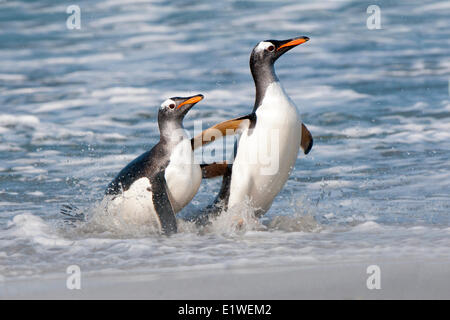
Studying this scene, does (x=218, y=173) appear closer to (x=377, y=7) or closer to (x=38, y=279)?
(x=38, y=279)

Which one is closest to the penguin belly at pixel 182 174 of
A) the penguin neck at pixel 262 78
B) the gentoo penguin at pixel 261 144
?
the gentoo penguin at pixel 261 144

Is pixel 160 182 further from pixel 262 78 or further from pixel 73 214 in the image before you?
pixel 262 78

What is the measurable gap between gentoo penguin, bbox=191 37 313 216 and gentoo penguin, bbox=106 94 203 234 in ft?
0.53

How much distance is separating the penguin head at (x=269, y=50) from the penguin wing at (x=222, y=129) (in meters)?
0.40

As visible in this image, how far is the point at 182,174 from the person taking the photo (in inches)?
204

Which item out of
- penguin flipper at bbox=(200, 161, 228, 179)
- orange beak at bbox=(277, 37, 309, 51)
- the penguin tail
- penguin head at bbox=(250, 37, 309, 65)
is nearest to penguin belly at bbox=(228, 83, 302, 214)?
penguin flipper at bbox=(200, 161, 228, 179)

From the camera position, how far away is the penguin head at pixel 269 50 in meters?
5.48

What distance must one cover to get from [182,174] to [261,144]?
0.53 m

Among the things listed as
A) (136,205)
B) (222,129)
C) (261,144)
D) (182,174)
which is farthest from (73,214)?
(261,144)

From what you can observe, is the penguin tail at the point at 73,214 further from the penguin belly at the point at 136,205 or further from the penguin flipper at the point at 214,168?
the penguin flipper at the point at 214,168

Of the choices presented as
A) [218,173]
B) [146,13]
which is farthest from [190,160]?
[146,13]

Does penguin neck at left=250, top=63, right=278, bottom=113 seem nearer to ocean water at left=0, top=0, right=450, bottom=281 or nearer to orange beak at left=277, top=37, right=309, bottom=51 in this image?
orange beak at left=277, top=37, right=309, bottom=51

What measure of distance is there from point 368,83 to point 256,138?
620 cm

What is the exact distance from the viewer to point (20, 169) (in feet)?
24.6
